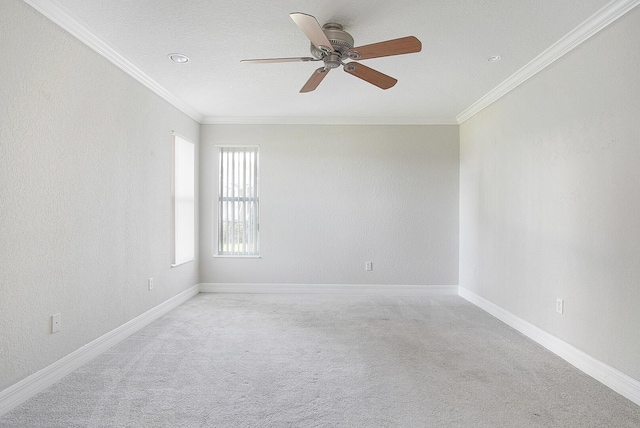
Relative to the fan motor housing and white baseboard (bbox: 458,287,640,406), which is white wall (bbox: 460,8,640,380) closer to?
white baseboard (bbox: 458,287,640,406)

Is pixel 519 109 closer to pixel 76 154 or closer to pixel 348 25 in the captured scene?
pixel 348 25

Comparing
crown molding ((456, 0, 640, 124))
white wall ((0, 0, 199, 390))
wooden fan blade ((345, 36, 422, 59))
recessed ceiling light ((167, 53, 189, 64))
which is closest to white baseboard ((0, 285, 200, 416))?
white wall ((0, 0, 199, 390))

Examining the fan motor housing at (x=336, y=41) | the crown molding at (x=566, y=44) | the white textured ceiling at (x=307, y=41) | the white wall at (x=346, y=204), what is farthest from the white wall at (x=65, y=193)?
the crown molding at (x=566, y=44)

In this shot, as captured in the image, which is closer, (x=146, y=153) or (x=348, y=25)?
(x=348, y=25)

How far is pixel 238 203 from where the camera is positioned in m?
5.24

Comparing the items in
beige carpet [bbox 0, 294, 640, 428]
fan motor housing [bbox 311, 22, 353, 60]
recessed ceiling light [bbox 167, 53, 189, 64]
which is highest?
recessed ceiling light [bbox 167, 53, 189, 64]

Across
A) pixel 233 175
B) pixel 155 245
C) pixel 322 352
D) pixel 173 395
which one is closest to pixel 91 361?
pixel 173 395

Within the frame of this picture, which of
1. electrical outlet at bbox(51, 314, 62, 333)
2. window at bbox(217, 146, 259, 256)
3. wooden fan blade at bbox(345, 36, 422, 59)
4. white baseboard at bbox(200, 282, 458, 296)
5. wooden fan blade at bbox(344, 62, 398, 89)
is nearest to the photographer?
wooden fan blade at bbox(345, 36, 422, 59)

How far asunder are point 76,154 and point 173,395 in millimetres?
1817

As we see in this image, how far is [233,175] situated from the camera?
5.26 meters

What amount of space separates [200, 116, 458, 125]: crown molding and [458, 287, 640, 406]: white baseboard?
8.53 feet

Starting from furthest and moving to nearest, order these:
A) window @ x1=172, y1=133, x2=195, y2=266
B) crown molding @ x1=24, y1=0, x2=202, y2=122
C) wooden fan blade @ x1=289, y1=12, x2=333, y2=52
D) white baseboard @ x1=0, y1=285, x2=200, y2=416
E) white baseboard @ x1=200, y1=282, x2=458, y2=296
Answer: white baseboard @ x1=200, y1=282, x2=458, y2=296 < window @ x1=172, y1=133, x2=195, y2=266 < crown molding @ x1=24, y1=0, x2=202, y2=122 < white baseboard @ x1=0, y1=285, x2=200, y2=416 < wooden fan blade @ x1=289, y1=12, x2=333, y2=52

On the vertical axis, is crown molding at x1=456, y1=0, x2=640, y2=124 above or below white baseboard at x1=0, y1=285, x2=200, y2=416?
above

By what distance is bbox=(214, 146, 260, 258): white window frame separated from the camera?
5.23 m
